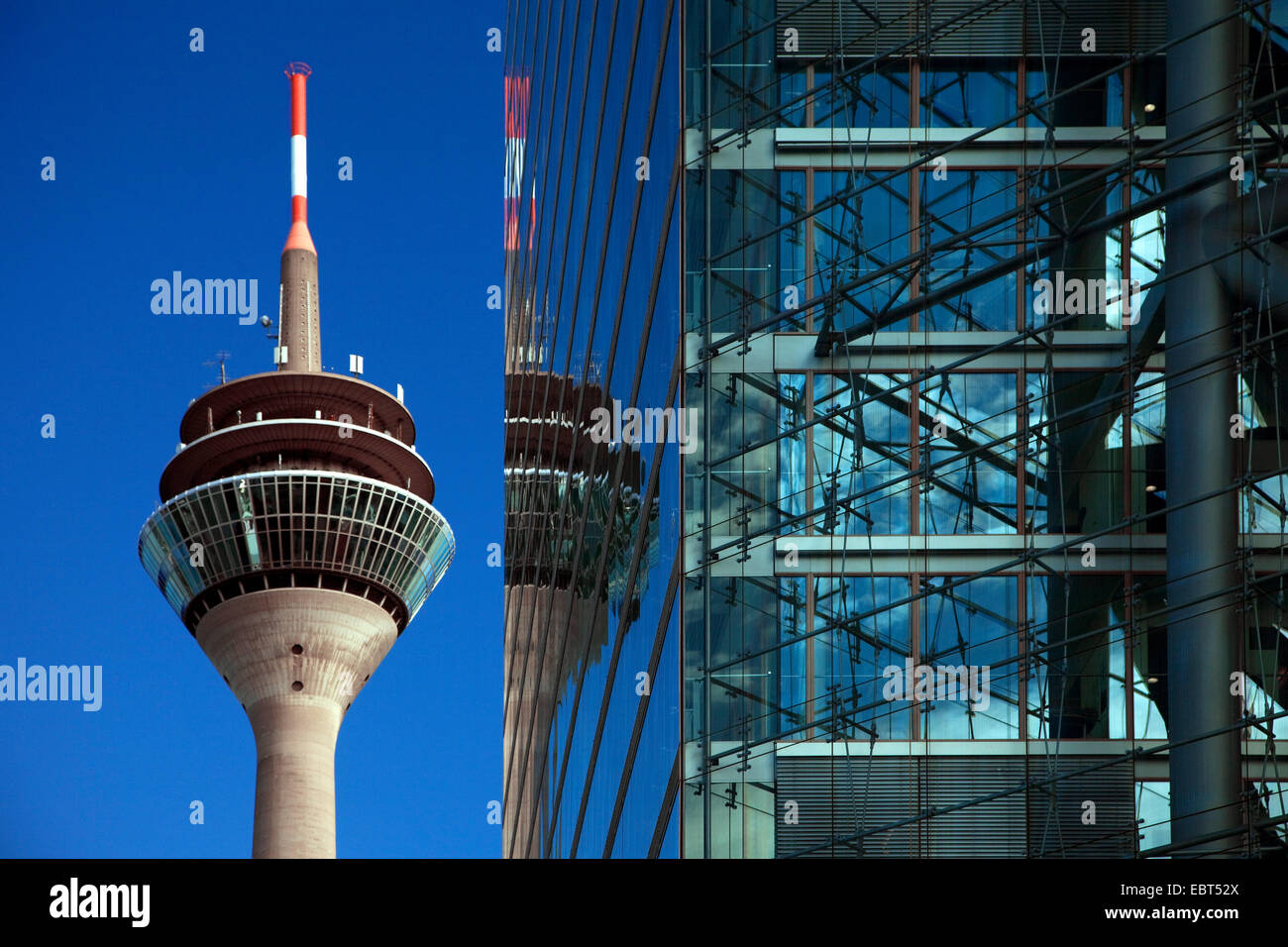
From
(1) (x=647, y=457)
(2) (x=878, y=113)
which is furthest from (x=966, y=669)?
(2) (x=878, y=113)

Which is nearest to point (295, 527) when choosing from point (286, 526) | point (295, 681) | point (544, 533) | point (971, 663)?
point (286, 526)

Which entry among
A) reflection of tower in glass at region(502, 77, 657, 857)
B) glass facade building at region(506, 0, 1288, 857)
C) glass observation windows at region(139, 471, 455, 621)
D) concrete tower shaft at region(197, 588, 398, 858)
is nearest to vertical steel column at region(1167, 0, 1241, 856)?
glass facade building at region(506, 0, 1288, 857)

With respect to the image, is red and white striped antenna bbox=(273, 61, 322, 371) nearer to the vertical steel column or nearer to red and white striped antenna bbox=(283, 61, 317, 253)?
red and white striped antenna bbox=(283, 61, 317, 253)

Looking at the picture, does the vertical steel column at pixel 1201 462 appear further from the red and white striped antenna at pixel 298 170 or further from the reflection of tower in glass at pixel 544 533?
the red and white striped antenna at pixel 298 170

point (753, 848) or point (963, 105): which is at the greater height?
point (963, 105)

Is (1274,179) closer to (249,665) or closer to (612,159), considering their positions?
(612,159)

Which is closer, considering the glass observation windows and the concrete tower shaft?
the concrete tower shaft
